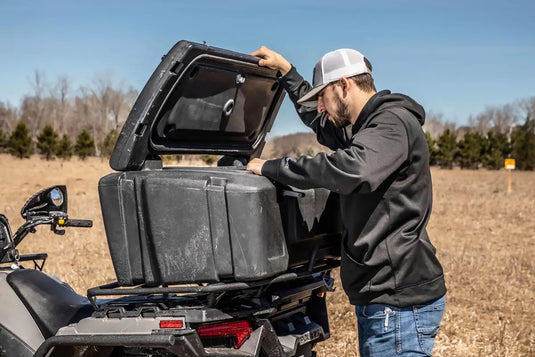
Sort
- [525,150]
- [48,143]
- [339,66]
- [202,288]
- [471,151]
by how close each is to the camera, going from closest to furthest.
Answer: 1. [202,288]
2. [339,66]
3. [48,143]
4. [525,150]
5. [471,151]

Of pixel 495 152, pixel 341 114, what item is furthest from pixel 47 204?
pixel 495 152

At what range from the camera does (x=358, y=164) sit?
287cm

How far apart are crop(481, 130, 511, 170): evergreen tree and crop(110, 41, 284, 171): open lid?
53.0 m

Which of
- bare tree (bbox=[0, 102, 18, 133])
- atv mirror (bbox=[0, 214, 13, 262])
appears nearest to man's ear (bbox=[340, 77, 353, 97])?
atv mirror (bbox=[0, 214, 13, 262])

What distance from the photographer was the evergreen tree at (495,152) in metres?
54.0

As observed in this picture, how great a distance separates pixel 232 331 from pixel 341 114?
1159 mm

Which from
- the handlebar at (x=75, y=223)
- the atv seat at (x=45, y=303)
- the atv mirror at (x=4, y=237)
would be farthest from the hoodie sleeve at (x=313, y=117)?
the atv mirror at (x=4, y=237)

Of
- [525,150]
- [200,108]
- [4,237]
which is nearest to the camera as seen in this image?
[200,108]

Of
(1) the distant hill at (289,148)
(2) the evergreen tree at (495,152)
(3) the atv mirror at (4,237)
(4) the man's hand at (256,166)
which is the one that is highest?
(4) the man's hand at (256,166)

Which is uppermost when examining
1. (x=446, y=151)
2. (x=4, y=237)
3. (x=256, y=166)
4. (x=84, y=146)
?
(x=256, y=166)

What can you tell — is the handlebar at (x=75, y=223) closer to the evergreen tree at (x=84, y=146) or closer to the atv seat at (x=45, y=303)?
the atv seat at (x=45, y=303)

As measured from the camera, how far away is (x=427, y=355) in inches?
124

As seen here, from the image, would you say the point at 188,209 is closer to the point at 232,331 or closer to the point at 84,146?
the point at 232,331

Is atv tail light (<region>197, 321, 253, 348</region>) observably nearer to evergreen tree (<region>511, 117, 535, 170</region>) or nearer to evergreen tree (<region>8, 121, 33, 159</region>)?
evergreen tree (<region>8, 121, 33, 159</region>)
